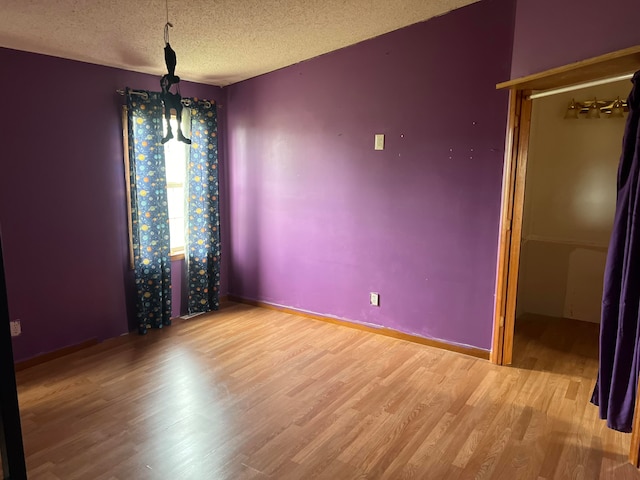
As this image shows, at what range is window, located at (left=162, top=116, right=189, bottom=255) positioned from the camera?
4.16m

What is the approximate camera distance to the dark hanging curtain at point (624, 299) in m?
2.07

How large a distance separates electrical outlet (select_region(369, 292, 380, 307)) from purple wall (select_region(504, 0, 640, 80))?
1.99 meters

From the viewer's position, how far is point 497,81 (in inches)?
121

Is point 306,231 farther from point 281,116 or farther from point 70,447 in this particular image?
point 70,447

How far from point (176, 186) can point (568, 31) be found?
3.37 metres

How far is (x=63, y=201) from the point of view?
3.32m

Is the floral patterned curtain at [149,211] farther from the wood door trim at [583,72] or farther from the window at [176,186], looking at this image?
the wood door trim at [583,72]

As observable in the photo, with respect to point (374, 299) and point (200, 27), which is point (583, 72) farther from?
point (200, 27)

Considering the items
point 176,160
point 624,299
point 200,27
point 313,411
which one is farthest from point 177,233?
point 624,299

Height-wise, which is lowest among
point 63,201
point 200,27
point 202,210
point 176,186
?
point 202,210

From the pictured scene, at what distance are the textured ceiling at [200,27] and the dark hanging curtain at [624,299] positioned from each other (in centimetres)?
166

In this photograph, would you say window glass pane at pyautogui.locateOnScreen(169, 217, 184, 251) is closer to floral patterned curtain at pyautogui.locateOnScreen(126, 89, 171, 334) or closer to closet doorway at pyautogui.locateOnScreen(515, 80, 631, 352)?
floral patterned curtain at pyautogui.locateOnScreen(126, 89, 171, 334)

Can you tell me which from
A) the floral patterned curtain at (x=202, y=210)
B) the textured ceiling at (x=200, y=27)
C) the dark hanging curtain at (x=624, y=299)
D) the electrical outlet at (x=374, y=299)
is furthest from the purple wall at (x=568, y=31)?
the floral patterned curtain at (x=202, y=210)

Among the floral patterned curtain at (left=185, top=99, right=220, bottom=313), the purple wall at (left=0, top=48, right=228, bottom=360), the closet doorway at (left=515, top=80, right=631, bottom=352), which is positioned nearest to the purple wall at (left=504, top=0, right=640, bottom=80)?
the closet doorway at (left=515, top=80, right=631, bottom=352)
